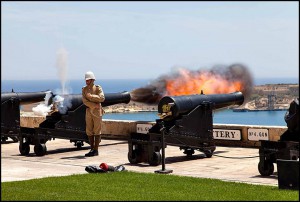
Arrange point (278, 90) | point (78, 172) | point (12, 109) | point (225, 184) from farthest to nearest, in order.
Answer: point (278, 90) → point (12, 109) → point (78, 172) → point (225, 184)

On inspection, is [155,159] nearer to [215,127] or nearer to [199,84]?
[215,127]

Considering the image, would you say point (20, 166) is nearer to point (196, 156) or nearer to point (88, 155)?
point (88, 155)

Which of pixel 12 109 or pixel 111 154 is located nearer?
pixel 111 154

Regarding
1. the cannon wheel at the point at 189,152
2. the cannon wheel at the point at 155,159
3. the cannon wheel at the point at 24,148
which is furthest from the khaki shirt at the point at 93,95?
the cannon wheel at the point at 155,159

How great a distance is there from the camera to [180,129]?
1611 centimetres

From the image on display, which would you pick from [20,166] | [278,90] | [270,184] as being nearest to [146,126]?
[20,166]

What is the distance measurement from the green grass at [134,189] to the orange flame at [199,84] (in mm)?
7732

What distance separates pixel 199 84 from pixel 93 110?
14.0 feet

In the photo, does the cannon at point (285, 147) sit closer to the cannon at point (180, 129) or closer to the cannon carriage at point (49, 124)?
the cannon at point (180, 129)

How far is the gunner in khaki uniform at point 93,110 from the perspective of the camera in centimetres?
1673

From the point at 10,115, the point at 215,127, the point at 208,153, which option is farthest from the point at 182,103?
the point at 10,115

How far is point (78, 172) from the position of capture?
13.8 metres

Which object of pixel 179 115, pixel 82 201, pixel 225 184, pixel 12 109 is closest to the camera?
pixel 82 201

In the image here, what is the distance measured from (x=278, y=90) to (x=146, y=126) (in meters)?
12.1
